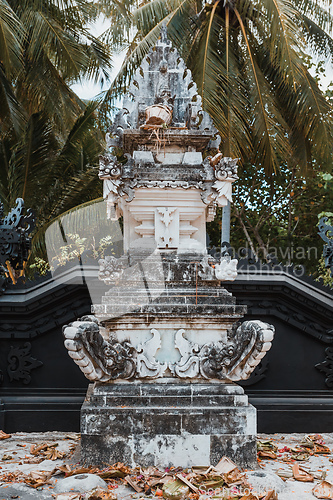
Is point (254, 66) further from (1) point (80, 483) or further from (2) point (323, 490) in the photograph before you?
(1) point (80, 483)

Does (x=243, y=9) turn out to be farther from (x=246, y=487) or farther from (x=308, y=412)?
(x=246, y=487)

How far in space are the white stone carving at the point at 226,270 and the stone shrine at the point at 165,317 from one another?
10 millimetres

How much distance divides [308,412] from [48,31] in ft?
33.5

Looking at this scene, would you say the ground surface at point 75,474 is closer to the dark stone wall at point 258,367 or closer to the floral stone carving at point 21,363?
the dark stone wall at point 258,367

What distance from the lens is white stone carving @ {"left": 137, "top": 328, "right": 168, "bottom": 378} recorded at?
4.83 m

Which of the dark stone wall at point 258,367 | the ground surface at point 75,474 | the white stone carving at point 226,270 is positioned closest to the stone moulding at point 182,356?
the white stone carving at point 226,270

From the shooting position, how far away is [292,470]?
4.88m

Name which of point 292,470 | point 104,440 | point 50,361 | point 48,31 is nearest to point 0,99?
point 48,31

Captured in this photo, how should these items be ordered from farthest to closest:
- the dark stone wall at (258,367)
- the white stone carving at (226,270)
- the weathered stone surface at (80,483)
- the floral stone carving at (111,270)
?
the dark stone wall at (258,367)
the floral stone carving at (111,270)
the white stone carving at (226,270)
the weathered stone surface at (80,483)

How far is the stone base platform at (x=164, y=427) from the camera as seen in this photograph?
460 cm

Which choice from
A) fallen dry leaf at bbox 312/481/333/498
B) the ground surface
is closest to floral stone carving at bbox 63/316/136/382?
the ground surface

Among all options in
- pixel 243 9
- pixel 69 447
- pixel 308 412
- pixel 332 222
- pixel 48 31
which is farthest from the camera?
pixel 332 222

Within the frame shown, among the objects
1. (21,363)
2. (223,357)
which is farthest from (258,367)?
(21,363)

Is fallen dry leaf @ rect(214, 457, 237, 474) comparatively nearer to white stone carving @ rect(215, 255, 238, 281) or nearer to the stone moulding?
the stone moulding
